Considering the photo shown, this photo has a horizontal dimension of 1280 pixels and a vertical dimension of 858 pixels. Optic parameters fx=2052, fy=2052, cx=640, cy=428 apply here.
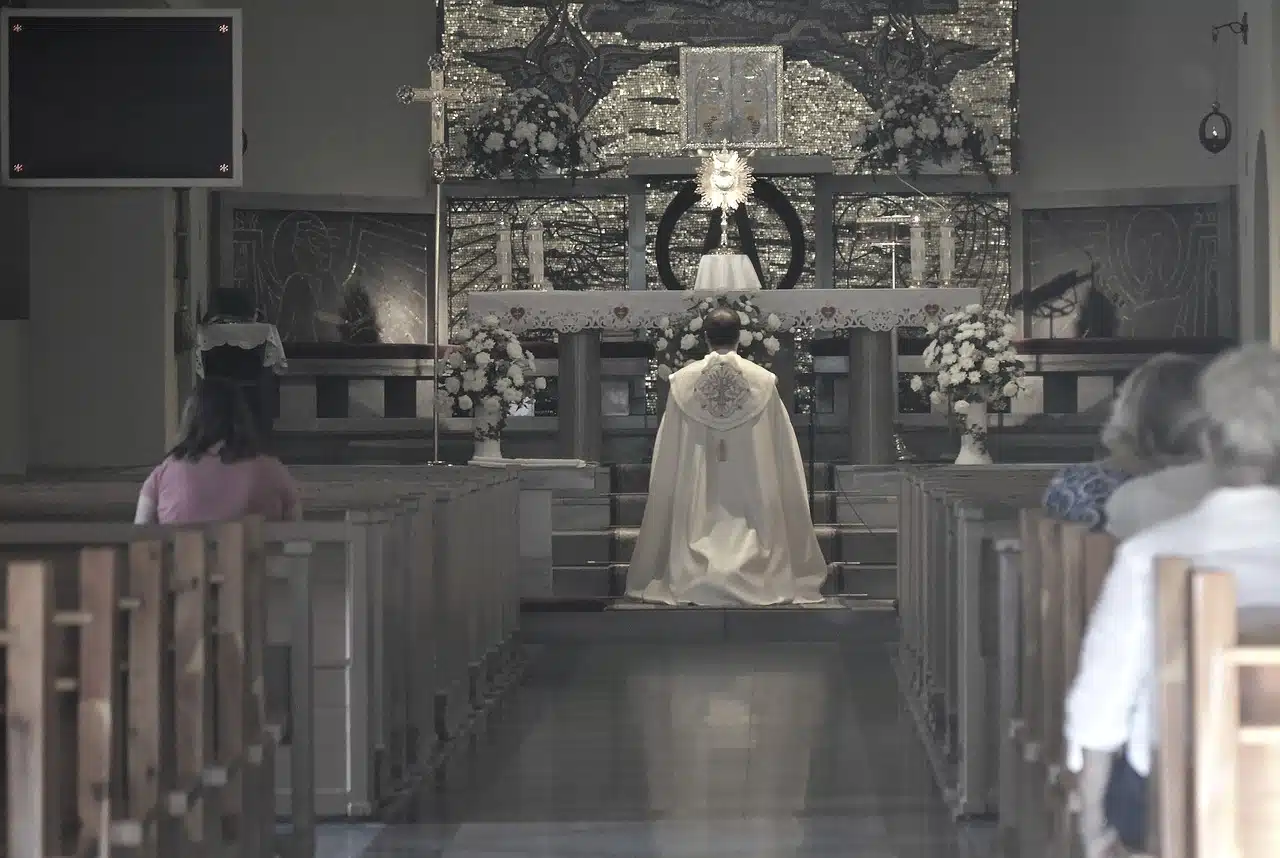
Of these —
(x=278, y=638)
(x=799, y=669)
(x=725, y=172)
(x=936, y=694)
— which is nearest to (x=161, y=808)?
(x=278, y=638)

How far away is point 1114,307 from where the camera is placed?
14.6 m

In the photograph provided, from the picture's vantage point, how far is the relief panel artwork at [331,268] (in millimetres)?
14617

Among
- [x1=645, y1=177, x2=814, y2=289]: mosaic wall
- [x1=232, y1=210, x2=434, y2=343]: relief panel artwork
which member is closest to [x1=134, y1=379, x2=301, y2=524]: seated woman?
[x1=232, y1=210, x2=434, y2=343]: relief panel artwork

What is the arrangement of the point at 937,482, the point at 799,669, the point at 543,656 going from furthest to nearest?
1. the point at 543,656
2. the point at 799,669
3. the point at 937,482

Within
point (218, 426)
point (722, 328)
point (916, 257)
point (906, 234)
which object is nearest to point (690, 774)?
point (218, 426)

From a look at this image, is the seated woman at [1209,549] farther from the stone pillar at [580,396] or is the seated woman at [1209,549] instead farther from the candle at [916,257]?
the candle at [916,257]

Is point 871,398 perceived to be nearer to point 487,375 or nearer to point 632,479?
point 632,479

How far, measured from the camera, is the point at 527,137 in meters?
13.0

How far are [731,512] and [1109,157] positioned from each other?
604 centimetres

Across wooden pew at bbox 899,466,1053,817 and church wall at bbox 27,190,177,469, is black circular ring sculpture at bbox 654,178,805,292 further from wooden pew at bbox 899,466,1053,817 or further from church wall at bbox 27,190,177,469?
wooden pew at bbox 899,466,1053,817

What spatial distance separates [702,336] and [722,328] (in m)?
0.99

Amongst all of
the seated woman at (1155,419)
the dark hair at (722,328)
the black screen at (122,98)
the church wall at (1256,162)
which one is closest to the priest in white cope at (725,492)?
the dark hair at (722,328)

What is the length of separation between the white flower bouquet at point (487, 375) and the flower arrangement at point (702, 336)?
83cm

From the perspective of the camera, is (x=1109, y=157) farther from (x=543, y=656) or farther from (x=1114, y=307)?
(x=543, y=656)
